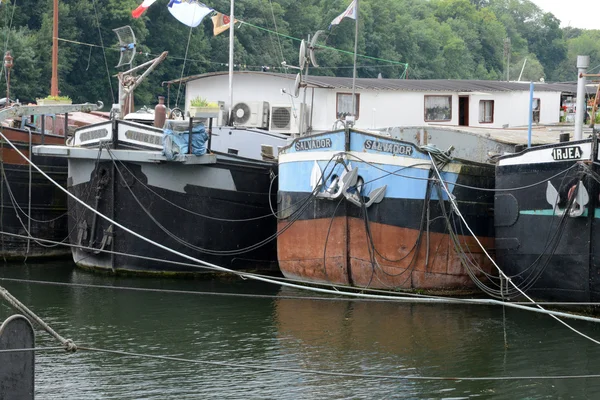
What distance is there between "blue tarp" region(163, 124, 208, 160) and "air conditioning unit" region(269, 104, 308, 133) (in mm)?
4228

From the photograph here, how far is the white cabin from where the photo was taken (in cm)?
2136

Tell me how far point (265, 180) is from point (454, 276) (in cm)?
445

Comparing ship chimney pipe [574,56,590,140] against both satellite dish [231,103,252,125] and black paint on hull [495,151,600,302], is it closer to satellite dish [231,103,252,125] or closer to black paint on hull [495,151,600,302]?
black paint on hull [495,151,600,302]

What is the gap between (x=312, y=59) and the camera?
19.9 metres

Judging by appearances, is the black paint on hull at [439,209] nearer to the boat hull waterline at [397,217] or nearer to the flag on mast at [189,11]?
the boat hull waterline at [397,217]

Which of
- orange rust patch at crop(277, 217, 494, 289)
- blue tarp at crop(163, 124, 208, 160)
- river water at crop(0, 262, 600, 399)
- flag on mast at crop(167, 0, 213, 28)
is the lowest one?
river water at crop(0, 262, 600, 399)

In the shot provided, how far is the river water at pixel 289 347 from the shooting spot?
11.1m

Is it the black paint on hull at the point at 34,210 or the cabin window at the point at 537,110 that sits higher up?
the cabin window at the point at 537,110

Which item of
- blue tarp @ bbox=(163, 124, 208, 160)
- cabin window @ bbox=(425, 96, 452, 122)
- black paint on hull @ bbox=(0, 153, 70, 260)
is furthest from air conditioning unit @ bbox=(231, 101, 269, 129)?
blue tarp @ bbox=(163, 124, 208, 160)

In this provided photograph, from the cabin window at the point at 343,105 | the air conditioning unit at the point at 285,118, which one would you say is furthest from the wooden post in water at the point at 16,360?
the cabin window at the point at 343,105

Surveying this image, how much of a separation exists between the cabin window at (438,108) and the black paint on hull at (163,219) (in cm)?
547

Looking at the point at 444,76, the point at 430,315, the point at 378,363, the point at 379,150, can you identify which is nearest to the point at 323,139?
the point at 379,150

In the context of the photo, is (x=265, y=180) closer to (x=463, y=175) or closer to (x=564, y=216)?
(x=463, y=175)

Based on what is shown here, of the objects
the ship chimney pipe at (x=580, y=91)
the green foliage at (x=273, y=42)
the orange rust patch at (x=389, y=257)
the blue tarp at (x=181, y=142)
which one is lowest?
the orange rust patch at (x=389, y=257)
